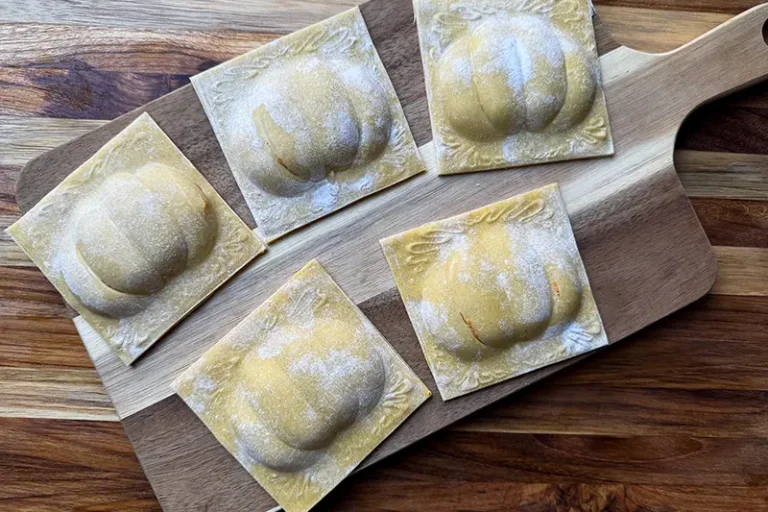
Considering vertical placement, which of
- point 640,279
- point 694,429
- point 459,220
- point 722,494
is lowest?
point 722,494

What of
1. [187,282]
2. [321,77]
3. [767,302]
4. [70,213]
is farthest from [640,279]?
[70,213]

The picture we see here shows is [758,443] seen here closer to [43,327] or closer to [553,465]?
[553,465]

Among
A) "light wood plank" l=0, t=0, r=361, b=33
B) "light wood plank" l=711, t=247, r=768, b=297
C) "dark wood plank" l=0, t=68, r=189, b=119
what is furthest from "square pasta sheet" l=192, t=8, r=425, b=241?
"light wood plank" l=711, t=247, r=768, b=297

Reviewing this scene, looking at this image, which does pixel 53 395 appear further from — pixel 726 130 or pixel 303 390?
pixel 726 130

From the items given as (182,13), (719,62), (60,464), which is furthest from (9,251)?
(719,62)

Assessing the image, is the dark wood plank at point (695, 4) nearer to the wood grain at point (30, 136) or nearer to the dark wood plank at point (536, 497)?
the dark wood plank at point (536, 497)

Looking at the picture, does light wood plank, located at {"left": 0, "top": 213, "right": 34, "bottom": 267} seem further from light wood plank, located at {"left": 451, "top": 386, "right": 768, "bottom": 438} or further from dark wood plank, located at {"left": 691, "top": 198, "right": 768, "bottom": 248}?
dark wood plank, located at {"left": 691, "top": 198, "right": 768, "bottom": 248}
